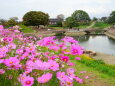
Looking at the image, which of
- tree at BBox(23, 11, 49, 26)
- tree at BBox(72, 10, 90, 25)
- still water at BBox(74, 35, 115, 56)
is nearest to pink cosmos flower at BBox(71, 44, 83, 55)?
still water at BBox(74, 35, 115, 56)

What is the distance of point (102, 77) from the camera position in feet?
17.5

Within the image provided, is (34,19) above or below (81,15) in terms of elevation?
below

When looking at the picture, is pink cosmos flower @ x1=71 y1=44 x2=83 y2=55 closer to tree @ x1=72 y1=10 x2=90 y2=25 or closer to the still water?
the still water

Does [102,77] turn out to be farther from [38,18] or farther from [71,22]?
[71,22]

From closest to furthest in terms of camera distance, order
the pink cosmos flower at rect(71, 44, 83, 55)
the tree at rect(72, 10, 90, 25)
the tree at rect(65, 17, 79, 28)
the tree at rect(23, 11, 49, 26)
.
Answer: the pink cosmos flower at rect(71, 44, 83, 55)
the tree at rect(23, 11, 49, 26)
the tree at rect(65, 17, 79, 28)
the tree at rect(72, 10, 90, 25)

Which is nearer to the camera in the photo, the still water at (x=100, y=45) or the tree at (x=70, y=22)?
the still water at (x=100, y=45)

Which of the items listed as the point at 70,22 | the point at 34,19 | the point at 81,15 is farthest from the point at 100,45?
the point at 81,15

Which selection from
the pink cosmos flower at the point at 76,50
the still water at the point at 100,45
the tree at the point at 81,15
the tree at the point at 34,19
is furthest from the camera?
the tree at the point at 81,15

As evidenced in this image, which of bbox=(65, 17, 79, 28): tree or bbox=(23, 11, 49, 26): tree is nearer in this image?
bbox=(23, 11, 49, 26): tree

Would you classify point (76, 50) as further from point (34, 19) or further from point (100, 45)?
point (34, 19)

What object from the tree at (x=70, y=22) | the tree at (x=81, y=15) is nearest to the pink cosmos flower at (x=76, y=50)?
the tree at (x=70, y=22)

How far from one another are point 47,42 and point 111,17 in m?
88.5

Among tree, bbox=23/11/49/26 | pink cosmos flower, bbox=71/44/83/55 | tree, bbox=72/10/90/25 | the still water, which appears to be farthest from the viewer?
tree, bbox=72/10/90/25

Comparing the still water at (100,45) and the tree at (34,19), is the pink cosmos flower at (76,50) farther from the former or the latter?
the tree at (34,19)
